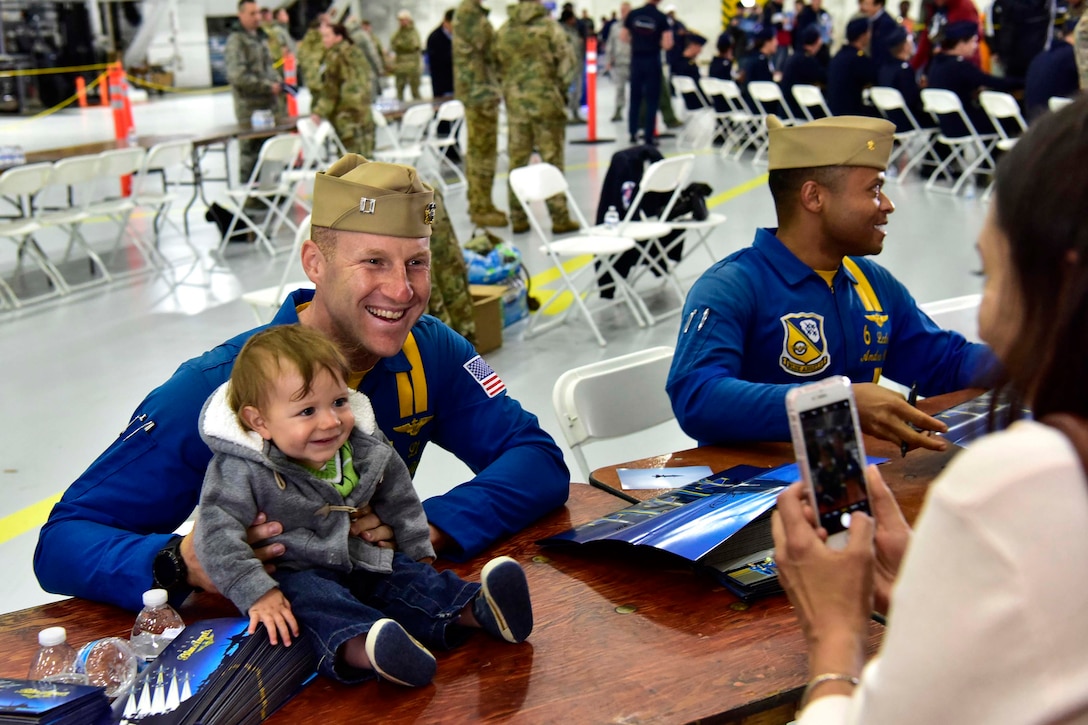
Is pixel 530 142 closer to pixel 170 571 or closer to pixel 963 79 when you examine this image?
pixel 963 79

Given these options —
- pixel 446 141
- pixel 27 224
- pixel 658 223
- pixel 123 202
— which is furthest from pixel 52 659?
pixel 446 141

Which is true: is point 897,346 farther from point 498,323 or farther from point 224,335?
point 224,335

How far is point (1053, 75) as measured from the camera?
336 inches

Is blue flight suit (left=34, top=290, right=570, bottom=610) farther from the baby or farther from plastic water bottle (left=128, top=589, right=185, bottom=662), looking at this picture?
the baby

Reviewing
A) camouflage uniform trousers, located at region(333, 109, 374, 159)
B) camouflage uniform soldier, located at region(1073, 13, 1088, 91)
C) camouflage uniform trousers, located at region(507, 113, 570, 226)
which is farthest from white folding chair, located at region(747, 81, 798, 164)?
camouflage uniform soldier, located at region(1073, 13, 1088, 91)

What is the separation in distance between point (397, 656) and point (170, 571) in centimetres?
46

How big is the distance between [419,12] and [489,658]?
94.4 feet

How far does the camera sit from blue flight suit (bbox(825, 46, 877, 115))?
11.5 metres

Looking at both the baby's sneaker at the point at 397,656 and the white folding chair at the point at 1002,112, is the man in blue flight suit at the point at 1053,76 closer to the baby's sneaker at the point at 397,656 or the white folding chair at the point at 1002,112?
the white folding chair at the point at 1002,112

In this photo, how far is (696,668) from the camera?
145 centimetres

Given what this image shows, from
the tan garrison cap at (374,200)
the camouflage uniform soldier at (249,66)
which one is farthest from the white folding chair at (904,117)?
the tan garrison cap at (374,200)

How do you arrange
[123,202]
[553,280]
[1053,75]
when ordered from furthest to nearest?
[1053,75], [123,202], [553,280]

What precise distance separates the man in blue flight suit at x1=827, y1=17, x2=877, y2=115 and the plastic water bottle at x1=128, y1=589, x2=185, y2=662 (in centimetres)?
1110

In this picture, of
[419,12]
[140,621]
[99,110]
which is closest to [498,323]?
[140,621]
